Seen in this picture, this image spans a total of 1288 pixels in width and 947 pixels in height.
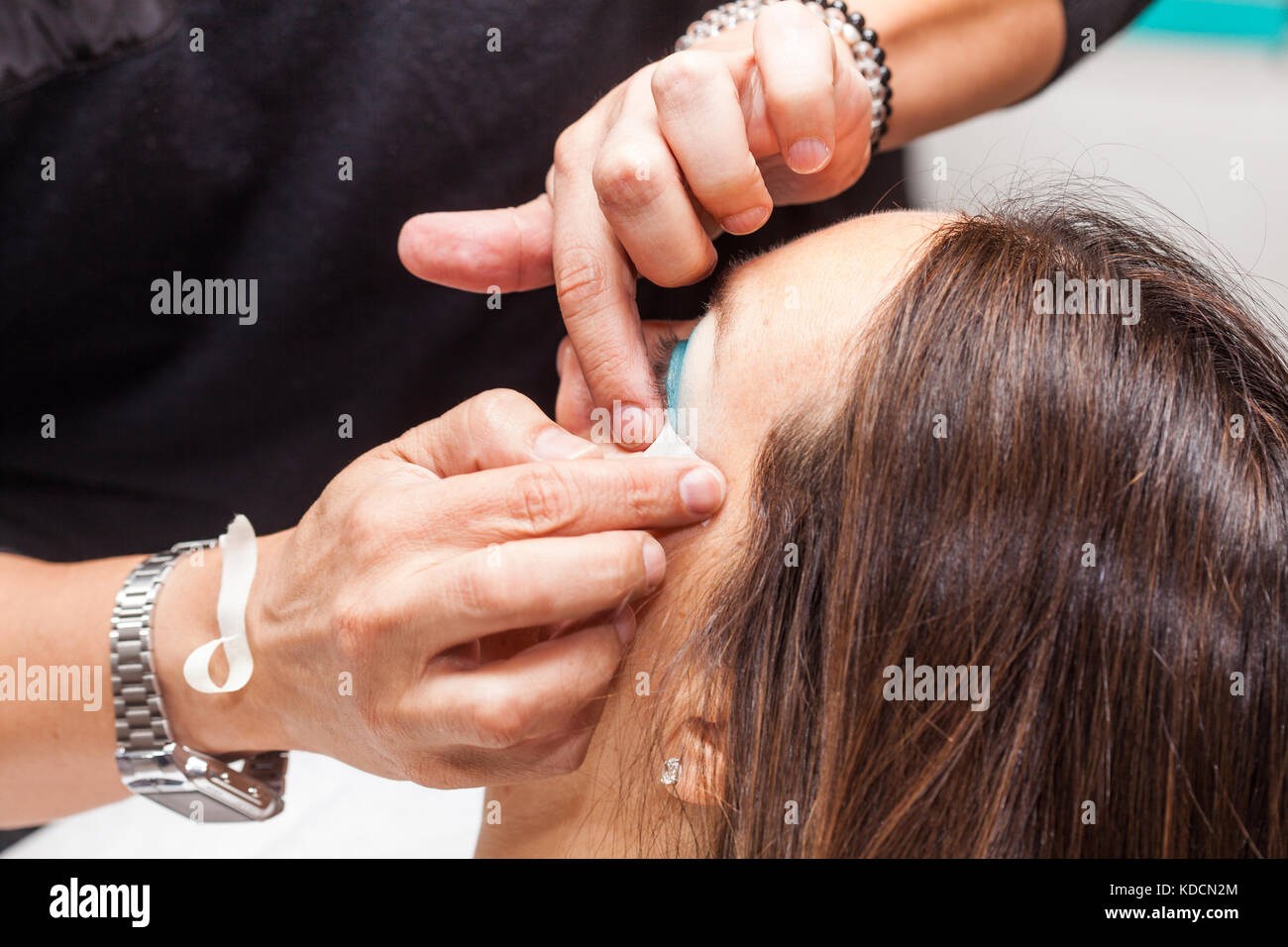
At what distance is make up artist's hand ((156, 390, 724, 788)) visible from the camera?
626mm

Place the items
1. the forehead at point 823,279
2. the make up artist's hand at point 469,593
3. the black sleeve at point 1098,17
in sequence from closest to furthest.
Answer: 1. the make up artist's hand at point 469,593
2. the forehead at point 823,279
3. the black sleeve at point 1098,17

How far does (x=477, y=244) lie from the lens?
2.91 feet

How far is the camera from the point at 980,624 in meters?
0.66

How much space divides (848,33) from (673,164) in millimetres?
295

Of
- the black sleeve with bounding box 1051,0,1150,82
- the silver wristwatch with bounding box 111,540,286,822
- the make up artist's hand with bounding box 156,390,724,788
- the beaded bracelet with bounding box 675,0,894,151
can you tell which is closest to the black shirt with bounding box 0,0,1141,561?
the black sleeve with bounding box 1051,0,1150,82

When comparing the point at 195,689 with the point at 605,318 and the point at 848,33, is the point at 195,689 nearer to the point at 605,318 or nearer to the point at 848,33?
the point at 605,318

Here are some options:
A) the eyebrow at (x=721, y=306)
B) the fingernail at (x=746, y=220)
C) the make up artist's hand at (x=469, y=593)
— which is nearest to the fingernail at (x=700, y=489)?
the make up artist's hand at (x=469, y=593)

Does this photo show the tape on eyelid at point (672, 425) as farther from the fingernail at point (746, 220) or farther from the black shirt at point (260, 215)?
the black shirt at point (260, 215)

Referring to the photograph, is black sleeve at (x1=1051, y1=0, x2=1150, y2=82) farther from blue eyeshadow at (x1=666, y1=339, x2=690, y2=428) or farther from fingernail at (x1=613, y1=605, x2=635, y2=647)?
fingernail at (x1=613, y1=605, x2=635, y2=647)

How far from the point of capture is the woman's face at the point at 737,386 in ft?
2.37

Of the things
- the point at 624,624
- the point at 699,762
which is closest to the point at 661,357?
the point at 624,624

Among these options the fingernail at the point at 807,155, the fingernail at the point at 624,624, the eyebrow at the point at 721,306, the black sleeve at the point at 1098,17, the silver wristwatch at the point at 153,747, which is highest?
the black sleeve at the point at 1098,17

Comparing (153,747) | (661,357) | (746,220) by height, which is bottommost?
(153,747)

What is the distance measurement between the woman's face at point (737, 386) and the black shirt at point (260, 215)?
0.23 m
